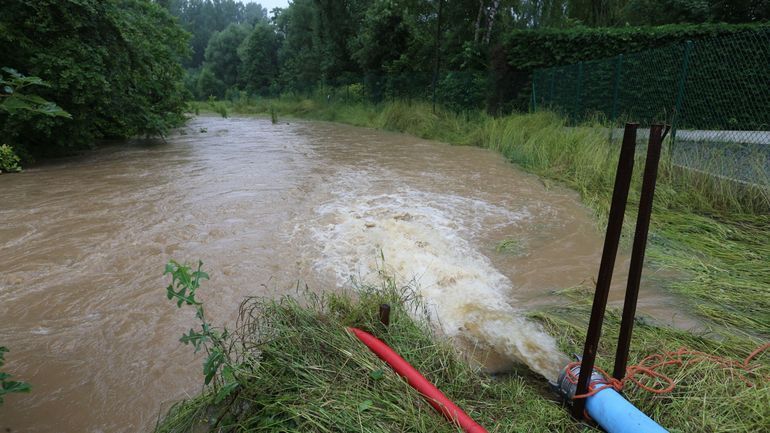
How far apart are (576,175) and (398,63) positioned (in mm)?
14511

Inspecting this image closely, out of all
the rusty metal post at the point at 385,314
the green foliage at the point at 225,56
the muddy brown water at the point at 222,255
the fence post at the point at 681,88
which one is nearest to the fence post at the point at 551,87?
the fence post at the point at 681,88

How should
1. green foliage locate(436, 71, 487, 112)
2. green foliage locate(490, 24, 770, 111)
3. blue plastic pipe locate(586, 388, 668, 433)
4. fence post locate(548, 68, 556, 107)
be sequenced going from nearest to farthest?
blue plastic pipe locate(586, 388, 668, 433)
green foliage locate(490, 24, 770, 111)
fence post locate(548, 68, 556, 107)
green foliage locate(436, 71, 487, 112)

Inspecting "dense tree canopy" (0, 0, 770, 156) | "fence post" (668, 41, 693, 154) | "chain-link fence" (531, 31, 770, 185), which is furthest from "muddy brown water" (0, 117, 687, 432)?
"chain-link fence" (531, 31, 770, 185)

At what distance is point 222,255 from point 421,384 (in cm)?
285

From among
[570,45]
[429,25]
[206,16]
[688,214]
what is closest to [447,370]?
[688,214]

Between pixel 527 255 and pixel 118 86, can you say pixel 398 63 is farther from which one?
pixel 527 255

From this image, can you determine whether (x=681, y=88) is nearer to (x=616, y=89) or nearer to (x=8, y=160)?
(x=616, y=89)

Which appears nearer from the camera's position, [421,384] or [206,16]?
[421,384]

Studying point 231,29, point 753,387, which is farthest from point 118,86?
point 231,29

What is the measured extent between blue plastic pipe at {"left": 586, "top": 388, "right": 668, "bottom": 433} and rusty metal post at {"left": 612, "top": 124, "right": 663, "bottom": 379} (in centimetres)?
20

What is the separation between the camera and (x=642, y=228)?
5.49 feet

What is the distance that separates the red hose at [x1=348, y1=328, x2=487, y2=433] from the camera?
170 centimetres

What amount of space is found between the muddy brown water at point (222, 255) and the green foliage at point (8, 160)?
274 millimetres

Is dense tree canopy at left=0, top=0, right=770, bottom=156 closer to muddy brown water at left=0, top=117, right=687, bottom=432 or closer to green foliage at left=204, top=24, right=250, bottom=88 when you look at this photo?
muddy brown water at left=0, top=117, right=687, bottom=432
